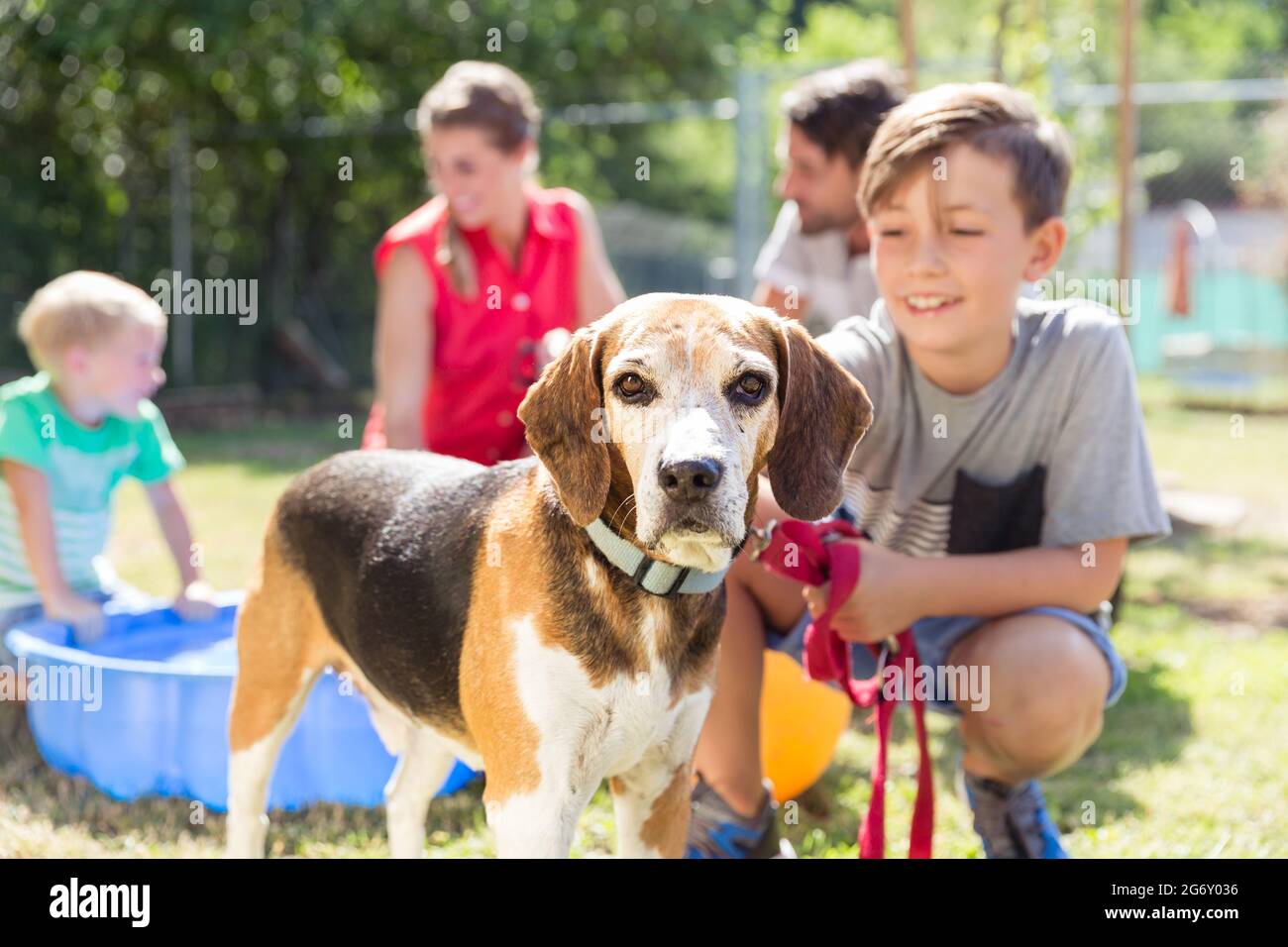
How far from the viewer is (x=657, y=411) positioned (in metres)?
2.34

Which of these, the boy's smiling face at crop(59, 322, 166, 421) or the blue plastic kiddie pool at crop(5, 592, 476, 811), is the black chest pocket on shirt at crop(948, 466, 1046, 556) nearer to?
the blue plastic kiddie pool at crop(5, 592, 476, 811)

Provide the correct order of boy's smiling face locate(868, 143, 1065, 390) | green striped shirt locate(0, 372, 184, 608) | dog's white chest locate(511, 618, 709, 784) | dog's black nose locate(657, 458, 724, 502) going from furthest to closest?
green striped shirt locate(0, 372, 184, 608) < boy's smiling face locate(868, 143, 1065, 390) < dog's white chest locate(511, 618, 709, 784) < dog's black nose locate(657, 458, 724, 502)

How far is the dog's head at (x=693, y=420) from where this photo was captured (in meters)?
2.26

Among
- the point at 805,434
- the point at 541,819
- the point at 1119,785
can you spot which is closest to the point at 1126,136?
the point at 1119,785

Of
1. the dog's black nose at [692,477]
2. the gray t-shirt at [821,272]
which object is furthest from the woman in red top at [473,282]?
the dog's black nose at [692,477]

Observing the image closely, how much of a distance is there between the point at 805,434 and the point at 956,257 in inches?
36.8

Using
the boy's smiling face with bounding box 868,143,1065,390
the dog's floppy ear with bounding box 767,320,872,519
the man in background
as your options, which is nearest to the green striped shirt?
the man in background

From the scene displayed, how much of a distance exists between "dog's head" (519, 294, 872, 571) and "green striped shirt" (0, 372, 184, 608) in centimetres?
301

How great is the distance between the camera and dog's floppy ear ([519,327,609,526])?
241cm

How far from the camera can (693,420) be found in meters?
2.28

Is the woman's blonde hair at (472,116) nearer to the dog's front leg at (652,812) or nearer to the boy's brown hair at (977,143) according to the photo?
the boy's brown hair at (977,143)

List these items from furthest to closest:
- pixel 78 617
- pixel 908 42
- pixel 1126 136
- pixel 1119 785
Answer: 1. pixel 1126 136
2. pixel 908 42
3. pixel 78 617
4. pixel 1119 785

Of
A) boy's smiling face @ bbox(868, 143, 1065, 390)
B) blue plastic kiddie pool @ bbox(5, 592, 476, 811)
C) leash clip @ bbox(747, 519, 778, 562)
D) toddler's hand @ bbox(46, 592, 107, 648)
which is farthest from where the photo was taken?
toddler's hand @ bbox(46, 592, 107, 648)

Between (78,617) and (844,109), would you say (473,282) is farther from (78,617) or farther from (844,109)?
(78,617)
